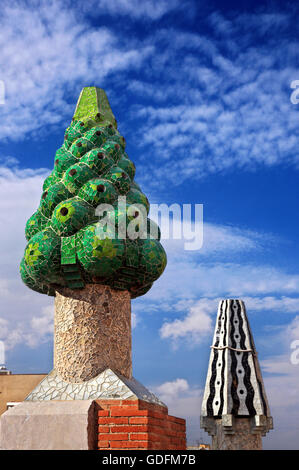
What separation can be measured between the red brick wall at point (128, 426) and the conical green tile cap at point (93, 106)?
13.0 feet

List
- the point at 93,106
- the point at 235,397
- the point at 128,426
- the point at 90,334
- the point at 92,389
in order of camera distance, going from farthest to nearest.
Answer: the point at 235,397
the point at 93,106
the point at 90,334
the point at 92,389
the point at 128,426

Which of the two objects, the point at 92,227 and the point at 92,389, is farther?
the point at 92,227

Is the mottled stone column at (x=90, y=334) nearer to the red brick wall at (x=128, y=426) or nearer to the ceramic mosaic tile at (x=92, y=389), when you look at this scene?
the ceramic mosaic tile at (x=92, y=389)

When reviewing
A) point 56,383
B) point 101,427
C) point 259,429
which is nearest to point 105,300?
point 56,383

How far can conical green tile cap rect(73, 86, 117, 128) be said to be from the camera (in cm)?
754

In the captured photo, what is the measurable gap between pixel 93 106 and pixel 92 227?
2271mm

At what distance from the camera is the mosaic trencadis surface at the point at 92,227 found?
6.20m

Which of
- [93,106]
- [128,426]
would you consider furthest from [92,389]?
[93,106]

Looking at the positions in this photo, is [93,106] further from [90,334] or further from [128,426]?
[128,426]

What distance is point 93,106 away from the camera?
7609 mm

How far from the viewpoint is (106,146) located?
23.1 feet

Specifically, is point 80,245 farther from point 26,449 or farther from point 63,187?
point 26,449

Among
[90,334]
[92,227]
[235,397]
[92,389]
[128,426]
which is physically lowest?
[128,426]

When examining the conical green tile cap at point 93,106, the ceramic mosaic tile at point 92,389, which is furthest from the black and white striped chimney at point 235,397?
the conical green tile cap at point 93,106
